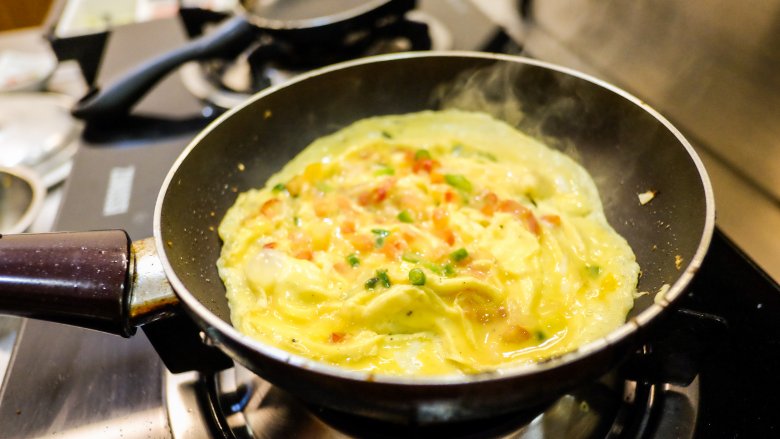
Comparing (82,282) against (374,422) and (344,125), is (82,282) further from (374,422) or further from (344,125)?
(344,125)

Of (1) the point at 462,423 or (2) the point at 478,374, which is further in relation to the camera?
(1) the point at 462,423

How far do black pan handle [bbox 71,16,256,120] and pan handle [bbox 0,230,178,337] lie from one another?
1692mm

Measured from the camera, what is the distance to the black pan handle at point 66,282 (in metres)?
1.30

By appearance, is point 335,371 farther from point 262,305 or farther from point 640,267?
Answer: point 640,267

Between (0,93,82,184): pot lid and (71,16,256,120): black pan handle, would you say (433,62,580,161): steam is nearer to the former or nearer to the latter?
(71,16,256,120): black pan handle

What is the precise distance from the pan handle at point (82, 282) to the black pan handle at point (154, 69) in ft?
5.55

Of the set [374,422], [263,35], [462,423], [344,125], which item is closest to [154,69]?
[263,35]

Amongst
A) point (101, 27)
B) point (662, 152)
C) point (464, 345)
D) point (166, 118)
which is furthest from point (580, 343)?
point (101, 27)

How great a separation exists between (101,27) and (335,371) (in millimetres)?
3831

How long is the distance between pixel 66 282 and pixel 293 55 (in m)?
2.04

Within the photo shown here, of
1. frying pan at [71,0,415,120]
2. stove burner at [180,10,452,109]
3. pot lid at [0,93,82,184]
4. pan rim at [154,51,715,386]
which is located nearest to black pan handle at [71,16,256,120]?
frying pan at [71,0,415,120]

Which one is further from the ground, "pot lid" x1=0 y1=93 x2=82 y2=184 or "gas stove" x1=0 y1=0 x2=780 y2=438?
"gas stove" x1=0 y1=0 x2=780 y2=438

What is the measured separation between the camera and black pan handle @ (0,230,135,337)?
1.30 meters

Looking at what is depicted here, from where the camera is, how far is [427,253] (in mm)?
1808
